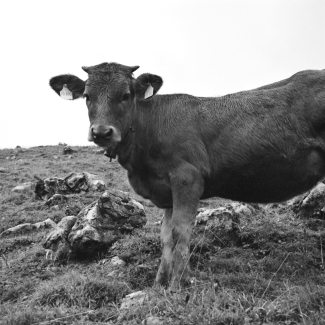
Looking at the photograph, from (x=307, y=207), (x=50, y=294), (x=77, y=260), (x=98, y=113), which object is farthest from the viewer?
(x=307, y=207)

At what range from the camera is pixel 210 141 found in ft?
24.4

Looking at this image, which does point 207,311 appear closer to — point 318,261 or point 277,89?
point 318,261

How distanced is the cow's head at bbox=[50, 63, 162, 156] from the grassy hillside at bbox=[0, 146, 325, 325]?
7.28 feet

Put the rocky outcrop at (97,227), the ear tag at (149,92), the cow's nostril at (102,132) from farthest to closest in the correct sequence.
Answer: the rocky outcrop at (97,227), the ear tag at (149,92), the cow's nostril at (102,132)

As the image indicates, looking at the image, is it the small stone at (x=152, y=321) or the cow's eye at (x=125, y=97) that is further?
the cow's eye at (x=125, y=97)

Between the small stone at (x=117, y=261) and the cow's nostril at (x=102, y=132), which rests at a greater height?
the cow's nostril at (x=102, y=132)

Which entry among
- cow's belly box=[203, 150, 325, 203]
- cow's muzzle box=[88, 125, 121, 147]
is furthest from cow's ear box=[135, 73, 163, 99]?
cow's belly box=[203, 150, 325, 203]

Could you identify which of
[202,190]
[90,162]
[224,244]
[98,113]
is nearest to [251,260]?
[224,244]

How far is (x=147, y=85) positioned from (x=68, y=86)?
1492 mm

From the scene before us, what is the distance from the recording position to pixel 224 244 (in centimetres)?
870

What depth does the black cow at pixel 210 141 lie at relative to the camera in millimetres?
7129

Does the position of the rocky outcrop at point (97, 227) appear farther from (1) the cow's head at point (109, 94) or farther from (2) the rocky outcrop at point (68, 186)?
(2) the rocky outcrop at point (68, 186)

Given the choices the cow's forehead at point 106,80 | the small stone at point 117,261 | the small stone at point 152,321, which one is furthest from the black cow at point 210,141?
the small stone at point 152,321

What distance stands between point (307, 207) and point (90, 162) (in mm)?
17071
